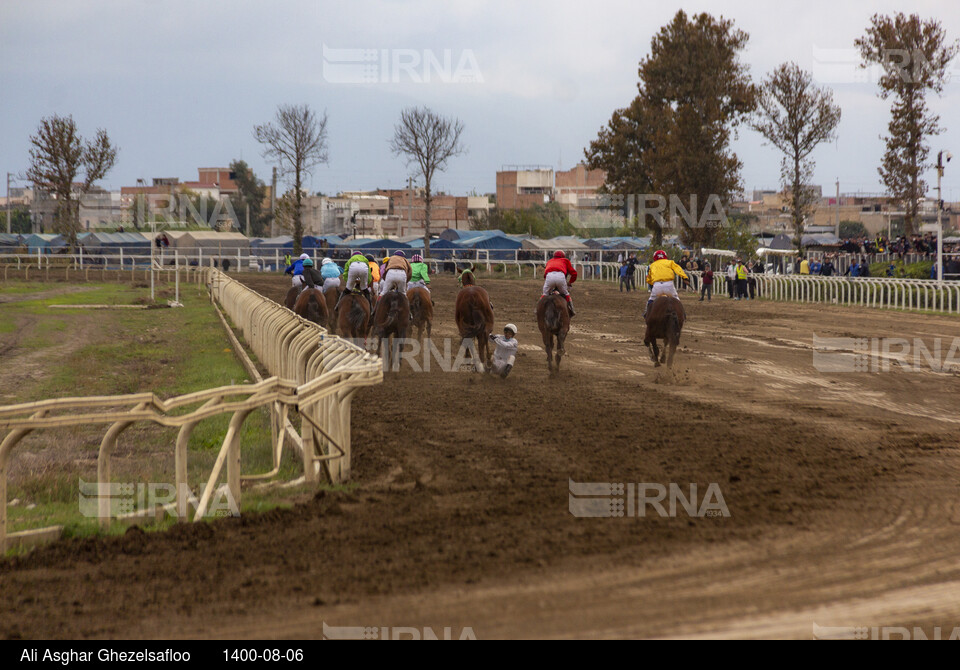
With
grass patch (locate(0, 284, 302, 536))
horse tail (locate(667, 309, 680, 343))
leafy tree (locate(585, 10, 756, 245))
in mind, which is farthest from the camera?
leafy tree (locate(585, 10, 756, 245))

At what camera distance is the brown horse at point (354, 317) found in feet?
52.9

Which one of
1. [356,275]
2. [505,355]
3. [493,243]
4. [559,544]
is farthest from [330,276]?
[493,243]

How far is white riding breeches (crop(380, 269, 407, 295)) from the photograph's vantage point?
49.4ft

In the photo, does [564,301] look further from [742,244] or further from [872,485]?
[742,244]

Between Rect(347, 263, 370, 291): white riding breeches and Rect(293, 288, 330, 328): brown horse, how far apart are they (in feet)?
3.95

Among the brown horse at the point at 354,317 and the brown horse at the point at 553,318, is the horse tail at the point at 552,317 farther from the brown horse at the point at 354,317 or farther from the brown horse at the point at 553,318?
the brown horse at the point at 354,317

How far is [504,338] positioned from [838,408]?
4662mm

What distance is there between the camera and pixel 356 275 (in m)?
16.3

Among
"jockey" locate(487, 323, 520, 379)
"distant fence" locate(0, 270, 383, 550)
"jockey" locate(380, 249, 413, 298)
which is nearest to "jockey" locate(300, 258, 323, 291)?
"jockey" locate(380, 249, 413, 298)

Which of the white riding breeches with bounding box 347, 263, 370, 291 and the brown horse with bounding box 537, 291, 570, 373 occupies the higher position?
the white riding breeches with bounding box 347, 263, 370, 291

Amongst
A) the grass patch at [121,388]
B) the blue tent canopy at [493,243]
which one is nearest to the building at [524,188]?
the blue tent canopy at [493,243]

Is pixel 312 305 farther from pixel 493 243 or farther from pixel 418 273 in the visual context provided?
pixel 493 243

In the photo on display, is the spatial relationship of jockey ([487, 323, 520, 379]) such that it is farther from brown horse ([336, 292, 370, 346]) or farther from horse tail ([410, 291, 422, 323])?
brown horse ([336, 292, 370, 346])
